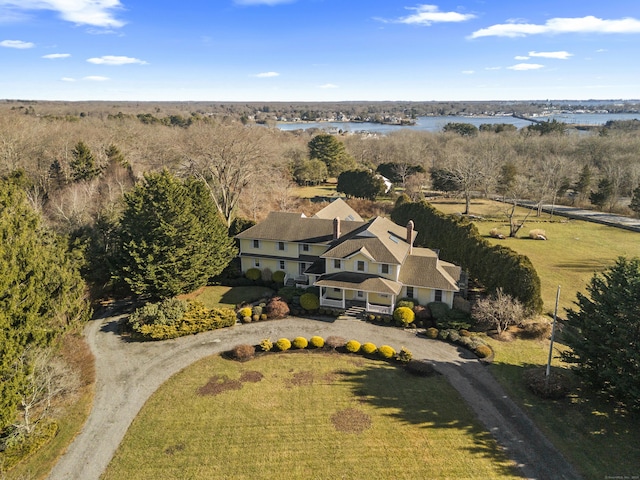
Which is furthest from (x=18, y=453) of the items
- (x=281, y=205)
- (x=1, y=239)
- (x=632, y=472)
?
(x=281, y=205)

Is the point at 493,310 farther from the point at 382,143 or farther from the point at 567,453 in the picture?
the point at 382,143

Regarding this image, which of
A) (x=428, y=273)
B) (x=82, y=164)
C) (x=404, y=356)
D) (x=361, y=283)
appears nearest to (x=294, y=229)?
(x=361, y=283)

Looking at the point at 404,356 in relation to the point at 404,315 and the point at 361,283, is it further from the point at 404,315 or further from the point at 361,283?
the point at 361,283

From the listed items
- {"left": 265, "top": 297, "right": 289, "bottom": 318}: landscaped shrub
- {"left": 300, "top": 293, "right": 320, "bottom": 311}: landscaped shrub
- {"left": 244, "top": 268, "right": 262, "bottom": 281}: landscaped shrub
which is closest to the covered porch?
{"left": 300, "top": 293, "right": 320, "bottom": 311}: landscaped shrub

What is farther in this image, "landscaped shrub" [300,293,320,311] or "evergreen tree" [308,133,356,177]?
"evergreen tree" [308,133,356,177]


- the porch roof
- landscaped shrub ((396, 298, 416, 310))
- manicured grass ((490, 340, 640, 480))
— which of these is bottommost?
manicured grass ((490, 340, 640, 480))

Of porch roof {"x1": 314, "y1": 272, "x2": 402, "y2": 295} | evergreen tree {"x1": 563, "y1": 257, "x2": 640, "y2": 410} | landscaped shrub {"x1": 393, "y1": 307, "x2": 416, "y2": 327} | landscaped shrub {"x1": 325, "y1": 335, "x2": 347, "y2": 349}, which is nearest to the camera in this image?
evergreen tree {"x1": 563, "y1": 257, "x2": 640, "y2": 410}

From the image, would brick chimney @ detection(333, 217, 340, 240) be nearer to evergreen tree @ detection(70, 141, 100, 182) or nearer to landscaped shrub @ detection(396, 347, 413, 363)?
landscaped shrub @ detection(396, 347, 413, 363)
